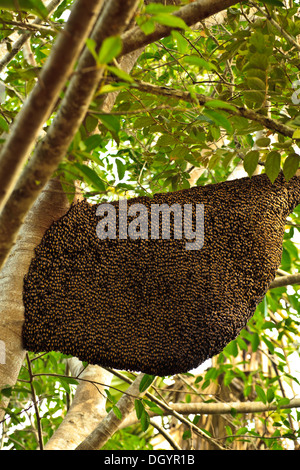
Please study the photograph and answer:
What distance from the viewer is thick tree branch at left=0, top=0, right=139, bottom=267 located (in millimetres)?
→ 728

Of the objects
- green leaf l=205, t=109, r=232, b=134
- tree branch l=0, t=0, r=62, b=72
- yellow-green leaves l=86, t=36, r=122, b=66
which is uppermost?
tree branch l=0, t=0, r=62, b=72

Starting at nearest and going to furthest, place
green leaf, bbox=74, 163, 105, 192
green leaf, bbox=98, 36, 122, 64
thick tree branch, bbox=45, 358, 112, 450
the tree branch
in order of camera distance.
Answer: green leaf, bbox=98, 36, 122, 64 < green leaf, bbox=74, 163, 105, 192 < the tree branch < thick tree branch, bbox=45, 358, 112, 450

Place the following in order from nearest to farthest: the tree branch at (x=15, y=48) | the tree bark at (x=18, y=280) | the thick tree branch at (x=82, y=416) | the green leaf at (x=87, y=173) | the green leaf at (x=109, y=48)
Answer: the green leaf at (x=109, y=48) → the green leaf at (x=87, y=173) → the tree bark at (x=18, y=280) → the tree branch at (x=15, y=48) → the thick tree branch at (x=82, y=416)

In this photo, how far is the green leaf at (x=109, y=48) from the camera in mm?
670

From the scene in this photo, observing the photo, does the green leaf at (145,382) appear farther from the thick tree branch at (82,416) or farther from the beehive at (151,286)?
the beehive at (151,286)

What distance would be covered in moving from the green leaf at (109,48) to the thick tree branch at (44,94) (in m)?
0.03

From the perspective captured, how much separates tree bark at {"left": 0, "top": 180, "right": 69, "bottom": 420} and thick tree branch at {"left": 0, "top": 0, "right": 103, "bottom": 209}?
517 mm

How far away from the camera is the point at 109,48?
674 millimetres

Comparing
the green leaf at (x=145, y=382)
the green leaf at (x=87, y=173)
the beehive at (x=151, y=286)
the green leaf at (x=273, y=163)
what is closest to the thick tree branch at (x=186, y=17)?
the green leaf at (x=87, y=173)

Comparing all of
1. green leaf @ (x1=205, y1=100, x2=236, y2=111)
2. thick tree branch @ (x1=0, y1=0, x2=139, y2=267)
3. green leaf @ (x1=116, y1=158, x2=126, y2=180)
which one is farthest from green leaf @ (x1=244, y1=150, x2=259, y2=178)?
thick tree branch @ (x1=0, y1=0, x2=139, y2=267)

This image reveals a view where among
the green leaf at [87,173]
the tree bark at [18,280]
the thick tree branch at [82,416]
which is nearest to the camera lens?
the green leaf at [87,173]

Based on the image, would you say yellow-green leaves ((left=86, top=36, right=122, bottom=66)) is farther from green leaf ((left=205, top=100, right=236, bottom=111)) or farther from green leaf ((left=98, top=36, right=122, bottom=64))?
green leaf ((left=205, top=100, right=236, bottom=111))

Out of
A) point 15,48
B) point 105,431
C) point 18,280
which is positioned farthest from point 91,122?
point 105,431
